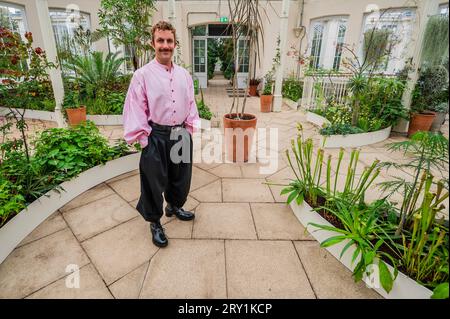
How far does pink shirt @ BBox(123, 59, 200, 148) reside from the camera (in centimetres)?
167

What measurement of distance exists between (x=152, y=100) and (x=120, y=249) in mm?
1151

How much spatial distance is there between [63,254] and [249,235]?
4.66 ft

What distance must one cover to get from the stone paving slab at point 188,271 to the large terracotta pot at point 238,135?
160 cm

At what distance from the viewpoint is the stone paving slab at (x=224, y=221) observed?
6.76 ft

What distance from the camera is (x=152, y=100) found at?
1683mm

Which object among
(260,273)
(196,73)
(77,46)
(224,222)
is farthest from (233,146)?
(196,73)

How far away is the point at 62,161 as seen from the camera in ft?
8.23

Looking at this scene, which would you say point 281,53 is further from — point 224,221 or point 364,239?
point 364,239

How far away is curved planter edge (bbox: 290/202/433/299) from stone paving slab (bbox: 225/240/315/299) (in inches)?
10.7

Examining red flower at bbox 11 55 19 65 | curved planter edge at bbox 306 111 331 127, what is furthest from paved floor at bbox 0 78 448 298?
curved planter edge at bbox 306 111 331 127

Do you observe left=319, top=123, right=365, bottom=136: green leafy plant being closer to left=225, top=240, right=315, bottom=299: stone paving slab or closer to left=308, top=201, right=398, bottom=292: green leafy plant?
left=308, top=201, right=398, bottom=292: green leafy plant

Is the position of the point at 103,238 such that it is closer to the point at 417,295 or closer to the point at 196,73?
the point at 417,295

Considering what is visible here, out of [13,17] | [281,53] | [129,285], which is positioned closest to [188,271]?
[129,285]

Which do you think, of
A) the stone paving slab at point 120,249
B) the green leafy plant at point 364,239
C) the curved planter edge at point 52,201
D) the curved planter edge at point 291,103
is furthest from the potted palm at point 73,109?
the curved planter edge at point 291,103
